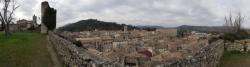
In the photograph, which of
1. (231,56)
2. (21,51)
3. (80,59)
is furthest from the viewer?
(231,56)

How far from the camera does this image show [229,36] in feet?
130

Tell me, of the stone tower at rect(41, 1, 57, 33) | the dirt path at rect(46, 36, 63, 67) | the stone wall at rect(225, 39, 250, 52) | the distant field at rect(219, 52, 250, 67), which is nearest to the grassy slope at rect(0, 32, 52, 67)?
the dirt path at rect(46, 36, 63, 67)

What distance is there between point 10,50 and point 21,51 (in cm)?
82

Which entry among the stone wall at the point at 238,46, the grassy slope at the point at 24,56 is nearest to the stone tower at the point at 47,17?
the grassy slope at the point at 24,56

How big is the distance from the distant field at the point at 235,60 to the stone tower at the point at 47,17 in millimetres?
22533

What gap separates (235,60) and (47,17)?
25.3m

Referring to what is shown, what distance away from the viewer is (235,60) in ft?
96.1

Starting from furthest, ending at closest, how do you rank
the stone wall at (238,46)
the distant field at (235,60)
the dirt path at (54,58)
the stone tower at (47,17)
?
1. the stone tower at (47,17)
2. the stone wall at (238,46)
3. the distant field at (235,60)
4. the dirt path at (54,58)

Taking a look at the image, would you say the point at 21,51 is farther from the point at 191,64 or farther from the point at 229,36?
the point at 229,36

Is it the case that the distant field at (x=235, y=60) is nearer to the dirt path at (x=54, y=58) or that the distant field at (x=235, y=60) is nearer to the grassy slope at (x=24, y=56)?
the dirt path at (x=54, y=58)

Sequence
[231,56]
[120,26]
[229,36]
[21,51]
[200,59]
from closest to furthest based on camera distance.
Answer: [200,59], [21,51], [231,56], [229,36], [120,26]

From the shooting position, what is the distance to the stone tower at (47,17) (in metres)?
48.8

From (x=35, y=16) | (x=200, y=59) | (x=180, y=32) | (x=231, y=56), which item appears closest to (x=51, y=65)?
(x=200, y=59)

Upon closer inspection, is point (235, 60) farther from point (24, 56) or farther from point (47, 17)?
point (47, 17)
